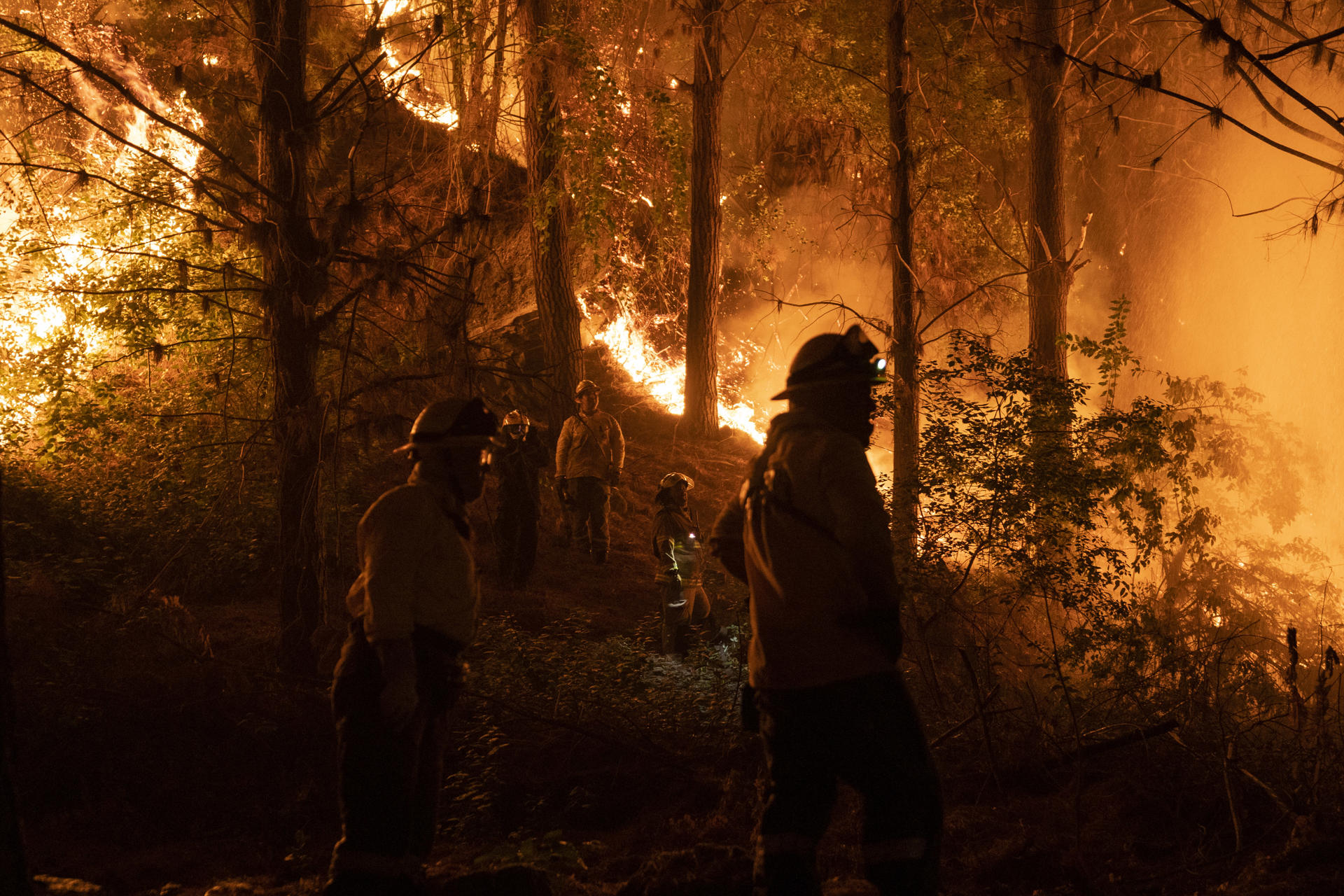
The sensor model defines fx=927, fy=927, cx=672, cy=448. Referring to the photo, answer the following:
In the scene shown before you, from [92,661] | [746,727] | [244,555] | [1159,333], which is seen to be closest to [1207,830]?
[746,727]

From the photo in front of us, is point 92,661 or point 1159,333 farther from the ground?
point 1159,333

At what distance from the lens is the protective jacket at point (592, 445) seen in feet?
37.2

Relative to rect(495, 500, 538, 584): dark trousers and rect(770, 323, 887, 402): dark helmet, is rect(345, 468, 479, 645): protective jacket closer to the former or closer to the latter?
rect(770, 323, 887, 402): dark helmet

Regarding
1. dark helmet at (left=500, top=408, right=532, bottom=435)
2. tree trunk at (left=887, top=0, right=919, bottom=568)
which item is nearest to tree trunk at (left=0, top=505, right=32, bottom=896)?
dark helmet at (left=500, top=408, right=532, bottom=435)

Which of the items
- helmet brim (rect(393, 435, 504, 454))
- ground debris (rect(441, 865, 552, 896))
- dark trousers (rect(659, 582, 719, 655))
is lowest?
ground debris (rect(441, 865, 552, 896))

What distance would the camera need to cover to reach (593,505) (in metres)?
11.9

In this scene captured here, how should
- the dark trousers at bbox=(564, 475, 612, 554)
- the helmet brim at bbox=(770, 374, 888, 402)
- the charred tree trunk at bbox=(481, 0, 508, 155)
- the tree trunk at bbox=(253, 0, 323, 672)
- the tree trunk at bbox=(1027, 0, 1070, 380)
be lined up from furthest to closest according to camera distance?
the tree trunk at bbox=(1027, 0, 1070, 380)
the dark trousers at bbox=(564, 475, 612, 554)
the charred tree trunk at bbox=(481, 0, 508, 155)
the tree trunk at bbox=(253, 0, 323, 672)
the helmet brim at bbox=(770, 374, 888, 402)

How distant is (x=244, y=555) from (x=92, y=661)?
9.99ft

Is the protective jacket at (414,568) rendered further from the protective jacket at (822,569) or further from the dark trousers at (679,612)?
the dark trousers at (679,612)

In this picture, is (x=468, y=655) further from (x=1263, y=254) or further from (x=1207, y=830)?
(x=1263, y=254)

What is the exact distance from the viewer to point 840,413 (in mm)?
3262

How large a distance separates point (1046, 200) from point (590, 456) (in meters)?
8.14

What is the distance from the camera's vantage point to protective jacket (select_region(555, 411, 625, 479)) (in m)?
11.4

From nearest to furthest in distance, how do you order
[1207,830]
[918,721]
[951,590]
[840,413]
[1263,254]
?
[918,721] → [840,413] → [1207,830] → [951,590] → [1263,254]
